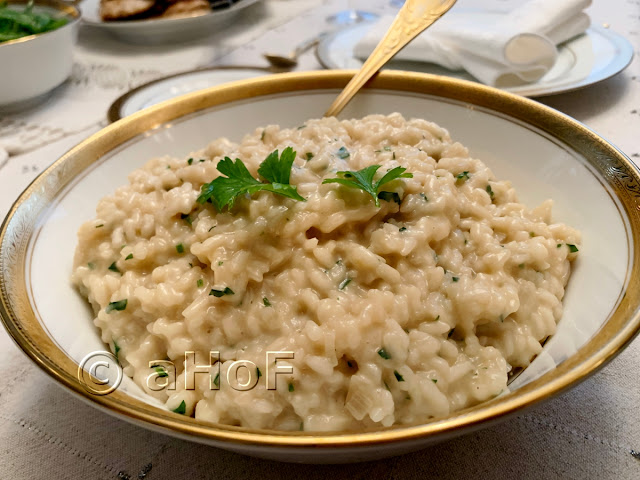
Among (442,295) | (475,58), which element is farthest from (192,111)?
(475,58)

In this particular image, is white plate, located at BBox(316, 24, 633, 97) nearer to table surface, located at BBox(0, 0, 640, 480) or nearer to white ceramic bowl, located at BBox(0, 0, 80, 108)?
white ceramic bowl, located at BBox(0, 0, 80, 108)

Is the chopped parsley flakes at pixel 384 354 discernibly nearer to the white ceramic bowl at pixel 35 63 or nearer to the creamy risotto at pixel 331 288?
the creamy risotto at pixel 331 288

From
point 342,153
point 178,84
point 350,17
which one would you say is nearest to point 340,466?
point 342,153

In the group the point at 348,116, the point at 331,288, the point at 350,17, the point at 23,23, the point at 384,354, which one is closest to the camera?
the point at 384,354

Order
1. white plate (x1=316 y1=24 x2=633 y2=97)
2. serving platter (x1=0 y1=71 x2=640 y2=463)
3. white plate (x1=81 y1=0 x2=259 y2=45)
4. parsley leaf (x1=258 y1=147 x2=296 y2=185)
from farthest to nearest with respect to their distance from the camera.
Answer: white plate (x1=81 y1=0 x2=259 y2=45) → white plate (x1=316 y1=24 x2=633 y2=97) → parsley leaf (x1=258 y1=147 x2=296 y2=185) → serving platter (x1=0 y1=71 x2=640 y2=463)

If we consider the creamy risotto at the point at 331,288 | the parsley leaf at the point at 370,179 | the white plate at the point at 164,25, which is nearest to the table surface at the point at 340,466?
the creamy risotto at the point at 331,288

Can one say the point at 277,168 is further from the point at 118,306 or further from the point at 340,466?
the point at 340,466

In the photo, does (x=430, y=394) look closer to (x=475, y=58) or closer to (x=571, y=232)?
(x=571, y=232)

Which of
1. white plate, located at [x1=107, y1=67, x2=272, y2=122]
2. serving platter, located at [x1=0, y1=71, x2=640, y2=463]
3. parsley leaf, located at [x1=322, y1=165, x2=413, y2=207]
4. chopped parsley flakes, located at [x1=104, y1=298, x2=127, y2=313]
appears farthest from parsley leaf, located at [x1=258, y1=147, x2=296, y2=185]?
white plate, located at [x1=107, y1=67, x2=272, y2=122]
